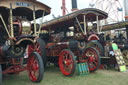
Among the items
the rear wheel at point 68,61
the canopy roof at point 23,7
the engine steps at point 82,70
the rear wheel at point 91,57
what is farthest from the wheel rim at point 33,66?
the rear wheel at point 91,57

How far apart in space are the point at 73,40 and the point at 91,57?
1.03 metres

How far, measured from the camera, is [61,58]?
534 centimetres

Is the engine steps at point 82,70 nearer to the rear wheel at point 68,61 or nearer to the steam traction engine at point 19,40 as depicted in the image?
the rear wheel at point 68,61

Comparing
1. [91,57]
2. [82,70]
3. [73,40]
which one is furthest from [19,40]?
[91,57]

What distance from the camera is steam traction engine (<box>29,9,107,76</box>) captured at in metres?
5.15

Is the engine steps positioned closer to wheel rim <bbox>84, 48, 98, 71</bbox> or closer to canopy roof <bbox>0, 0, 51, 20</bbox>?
wheel rim <bbox>84, 48, 98, 71</bbox>

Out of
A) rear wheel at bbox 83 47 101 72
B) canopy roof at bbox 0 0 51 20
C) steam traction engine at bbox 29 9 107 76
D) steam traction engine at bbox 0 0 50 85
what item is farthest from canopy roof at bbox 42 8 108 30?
rear wheel at bbox 83 47 101 72

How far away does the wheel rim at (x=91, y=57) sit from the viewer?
563 cm

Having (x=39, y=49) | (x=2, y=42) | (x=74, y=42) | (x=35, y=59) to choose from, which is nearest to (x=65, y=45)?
(x=74, y=42)

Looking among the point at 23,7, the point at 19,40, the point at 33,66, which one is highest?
the point at 23,7

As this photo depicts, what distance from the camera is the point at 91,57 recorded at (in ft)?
18.8

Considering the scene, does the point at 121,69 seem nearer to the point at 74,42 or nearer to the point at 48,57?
the point at 74,42

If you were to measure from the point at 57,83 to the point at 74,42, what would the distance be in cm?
166

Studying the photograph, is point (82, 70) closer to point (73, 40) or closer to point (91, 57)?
point (91, 57)
